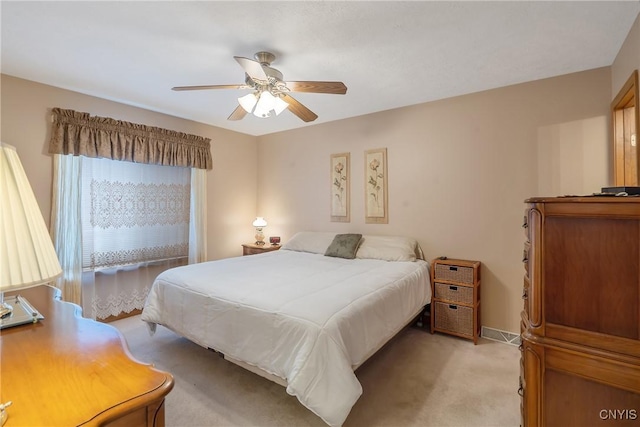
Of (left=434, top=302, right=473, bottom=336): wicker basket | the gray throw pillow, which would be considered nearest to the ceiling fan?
the gray throw pillow

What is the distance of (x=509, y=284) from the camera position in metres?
2.94

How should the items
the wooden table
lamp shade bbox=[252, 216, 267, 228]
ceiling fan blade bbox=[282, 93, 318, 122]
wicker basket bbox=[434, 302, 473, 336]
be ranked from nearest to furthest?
the wooden table, ceiling fan blade bbox=[282, 93, 318, 122], wicker basket bbox=[434, 302, 473, 336], lamp shade bbox=[252, 216, 267, 228]

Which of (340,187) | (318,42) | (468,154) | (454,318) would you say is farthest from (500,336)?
(318,42)

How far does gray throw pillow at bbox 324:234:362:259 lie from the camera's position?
140 inches

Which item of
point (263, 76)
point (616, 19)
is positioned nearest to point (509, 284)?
point (616, 19)

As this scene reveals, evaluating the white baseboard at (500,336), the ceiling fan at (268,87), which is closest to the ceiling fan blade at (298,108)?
the ceiling fan at (268,87)

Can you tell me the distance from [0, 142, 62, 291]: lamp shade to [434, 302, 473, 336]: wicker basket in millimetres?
3127

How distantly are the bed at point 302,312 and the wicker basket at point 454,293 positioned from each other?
0.37 feet

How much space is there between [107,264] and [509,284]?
4.39 metres

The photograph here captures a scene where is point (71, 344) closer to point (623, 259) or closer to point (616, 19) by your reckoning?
point (623, 259)

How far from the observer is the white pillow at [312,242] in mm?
3945

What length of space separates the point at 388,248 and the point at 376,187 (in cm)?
87

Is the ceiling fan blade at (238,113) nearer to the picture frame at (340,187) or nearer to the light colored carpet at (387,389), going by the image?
the picture frame at (340,187)

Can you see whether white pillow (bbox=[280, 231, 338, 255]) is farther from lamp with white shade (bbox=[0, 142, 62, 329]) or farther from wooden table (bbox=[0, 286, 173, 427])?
lamp with white shade (bbox=[0, 142, 62, 329])
